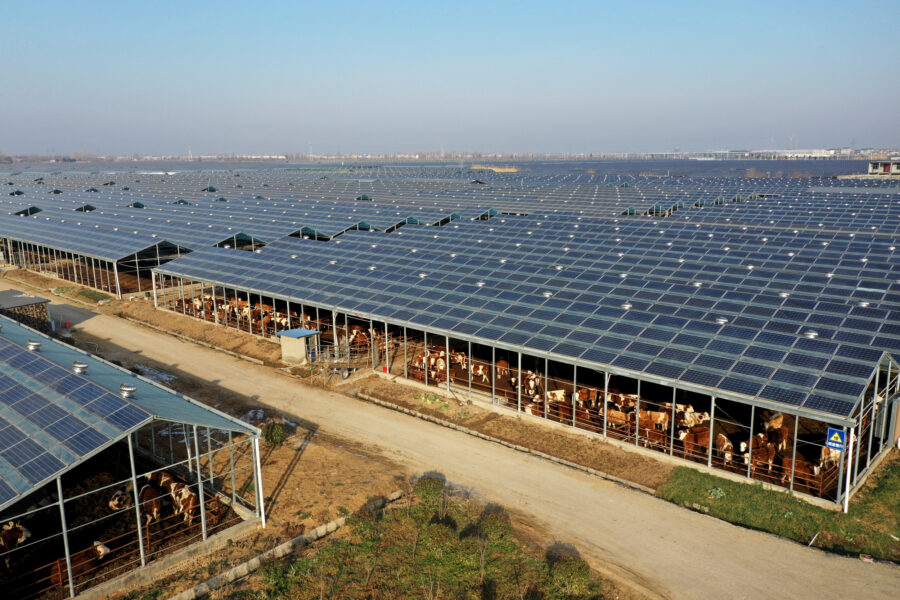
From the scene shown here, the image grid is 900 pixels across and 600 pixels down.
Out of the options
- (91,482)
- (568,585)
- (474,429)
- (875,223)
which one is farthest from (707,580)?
(875,223)

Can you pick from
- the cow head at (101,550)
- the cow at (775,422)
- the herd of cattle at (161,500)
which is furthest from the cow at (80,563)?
the cow at (775,422)

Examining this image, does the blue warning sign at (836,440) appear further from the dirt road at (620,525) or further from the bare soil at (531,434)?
the bare soil at (531,434)

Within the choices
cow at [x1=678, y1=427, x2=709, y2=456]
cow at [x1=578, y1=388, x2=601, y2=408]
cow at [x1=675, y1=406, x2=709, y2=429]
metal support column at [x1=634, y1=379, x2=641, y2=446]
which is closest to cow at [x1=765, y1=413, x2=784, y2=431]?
cow at [x1=675, y1=406, x2=709, y2=429]

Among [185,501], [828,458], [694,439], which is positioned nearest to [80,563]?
[185,501]

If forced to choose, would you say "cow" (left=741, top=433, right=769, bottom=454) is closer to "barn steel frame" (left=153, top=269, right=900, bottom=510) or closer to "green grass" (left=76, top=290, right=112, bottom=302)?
"barn steel frame" (left=153, top=269, right=900, bottom=510)

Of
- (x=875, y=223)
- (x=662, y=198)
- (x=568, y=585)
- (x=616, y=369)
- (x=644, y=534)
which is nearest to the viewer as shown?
→ (x=568, y=585)

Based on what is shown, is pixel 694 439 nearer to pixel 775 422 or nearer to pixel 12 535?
pixel 775 422

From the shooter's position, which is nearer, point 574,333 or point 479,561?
point 479,561

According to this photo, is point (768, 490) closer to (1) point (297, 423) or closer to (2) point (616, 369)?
(2) point (616, 369)
